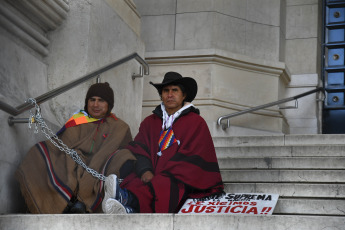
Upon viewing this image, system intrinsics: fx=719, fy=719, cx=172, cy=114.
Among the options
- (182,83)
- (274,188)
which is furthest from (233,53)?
(274,188)

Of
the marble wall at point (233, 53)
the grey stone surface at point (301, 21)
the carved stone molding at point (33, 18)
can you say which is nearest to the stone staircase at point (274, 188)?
the carved stone molding at point (33, 18)

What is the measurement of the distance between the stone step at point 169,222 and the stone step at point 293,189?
4.81ft

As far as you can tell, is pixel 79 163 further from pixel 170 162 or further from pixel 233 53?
pixel 233 53

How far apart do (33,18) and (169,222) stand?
3153 mm

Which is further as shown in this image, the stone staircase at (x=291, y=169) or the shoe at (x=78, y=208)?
the stone staircase at (x=291, y=169)

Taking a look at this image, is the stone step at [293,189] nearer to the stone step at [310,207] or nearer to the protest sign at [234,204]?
the stone step at [310,207]

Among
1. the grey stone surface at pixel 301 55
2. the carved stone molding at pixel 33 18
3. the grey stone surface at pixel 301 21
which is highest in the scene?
the grey stone surface at pixel 301 21

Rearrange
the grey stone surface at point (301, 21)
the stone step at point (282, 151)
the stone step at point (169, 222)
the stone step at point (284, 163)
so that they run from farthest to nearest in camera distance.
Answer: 1. the grey stone surface at point (301, 21)
2. the stone step at point (282, 151)
3. the stone step at point (284, 163)
4. the stone step at point (169, 222)

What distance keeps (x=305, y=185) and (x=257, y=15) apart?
578cm

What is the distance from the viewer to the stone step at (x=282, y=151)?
288 inches

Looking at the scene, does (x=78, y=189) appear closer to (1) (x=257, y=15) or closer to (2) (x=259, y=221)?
(2) (x=259, y=221)

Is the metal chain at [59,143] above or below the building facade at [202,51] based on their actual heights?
below

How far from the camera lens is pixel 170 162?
5801 mm

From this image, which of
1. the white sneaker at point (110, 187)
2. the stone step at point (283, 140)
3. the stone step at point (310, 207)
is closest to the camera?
the white sneaker at point (110, 187)
